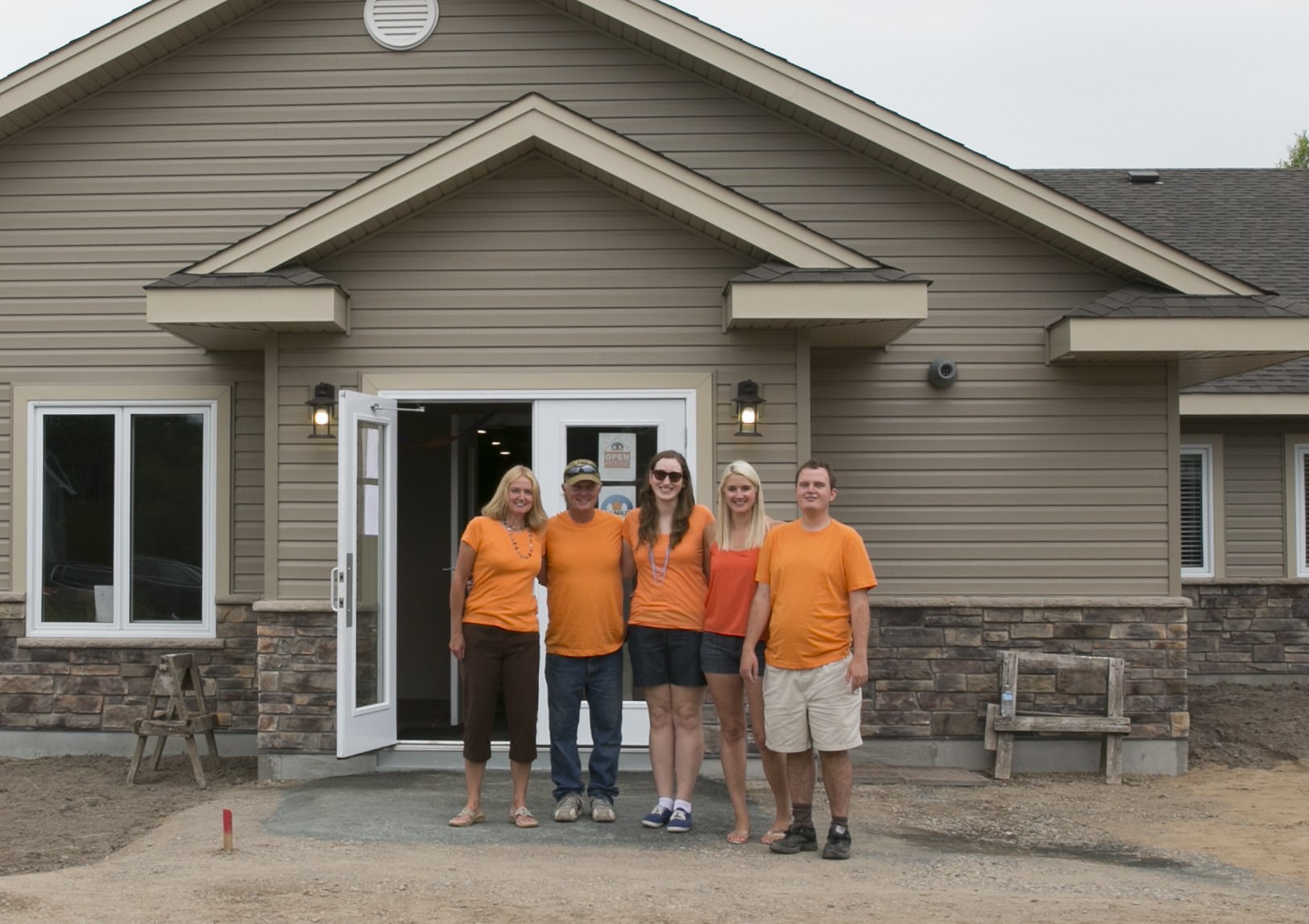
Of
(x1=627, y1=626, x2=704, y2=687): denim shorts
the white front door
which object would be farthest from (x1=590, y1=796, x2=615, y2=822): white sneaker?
the white front door

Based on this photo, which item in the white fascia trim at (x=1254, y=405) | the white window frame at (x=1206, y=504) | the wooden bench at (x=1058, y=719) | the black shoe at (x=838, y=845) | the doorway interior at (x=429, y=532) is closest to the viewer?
the black shoe at (x=838, y=845)

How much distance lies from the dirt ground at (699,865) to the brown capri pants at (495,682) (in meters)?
0.53

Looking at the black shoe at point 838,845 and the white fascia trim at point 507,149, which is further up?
the white fascia trim at point 507,149

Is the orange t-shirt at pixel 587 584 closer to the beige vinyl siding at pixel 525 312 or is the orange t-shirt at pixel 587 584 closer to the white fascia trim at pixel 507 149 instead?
the beige vinyl siding at pixel 525 312

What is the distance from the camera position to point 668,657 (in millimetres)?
6109

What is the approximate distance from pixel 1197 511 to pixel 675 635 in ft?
26.2

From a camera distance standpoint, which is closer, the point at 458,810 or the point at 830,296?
the point at 458,810

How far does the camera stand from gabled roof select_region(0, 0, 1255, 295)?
27.8 feet

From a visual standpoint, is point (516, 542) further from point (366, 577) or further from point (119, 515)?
point (119, 515)

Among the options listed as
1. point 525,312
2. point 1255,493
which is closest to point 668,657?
point 525,312

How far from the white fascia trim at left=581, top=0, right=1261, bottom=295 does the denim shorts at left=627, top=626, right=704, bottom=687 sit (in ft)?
13.3

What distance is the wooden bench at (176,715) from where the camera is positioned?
7836 mm

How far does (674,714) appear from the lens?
614 centimetres

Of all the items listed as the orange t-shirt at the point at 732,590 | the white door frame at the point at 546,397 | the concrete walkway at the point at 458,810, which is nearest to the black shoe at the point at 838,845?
the concrete walkway at the point at 458,810
